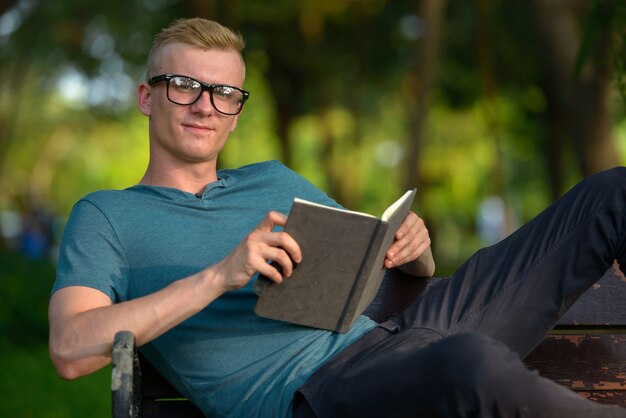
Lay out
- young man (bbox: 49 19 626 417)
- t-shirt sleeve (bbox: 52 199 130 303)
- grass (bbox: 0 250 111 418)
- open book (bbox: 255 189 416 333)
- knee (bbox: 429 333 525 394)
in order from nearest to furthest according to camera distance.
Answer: knee (bbox: 429 333 525 394) → young man (bbox: 49 19 626 417) → open book (bbox: 255 189 416 333) → t-shirt sleeve (bbox: 52 199 130 303) → grass (bbox: 0 250 111 418)

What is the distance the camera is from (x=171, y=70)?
352 cm

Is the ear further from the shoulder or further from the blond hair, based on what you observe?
the shoulder

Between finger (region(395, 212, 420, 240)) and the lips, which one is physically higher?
the lips

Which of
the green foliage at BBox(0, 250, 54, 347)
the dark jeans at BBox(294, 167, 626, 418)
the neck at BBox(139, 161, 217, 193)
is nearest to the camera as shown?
the dark jeans at BBox(294, 167, 626, 418)

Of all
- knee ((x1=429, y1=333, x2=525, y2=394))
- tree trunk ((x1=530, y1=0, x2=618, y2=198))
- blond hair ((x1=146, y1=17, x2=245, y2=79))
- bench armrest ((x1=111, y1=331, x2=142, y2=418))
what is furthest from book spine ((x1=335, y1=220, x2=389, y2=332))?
tree trunk ((x1=530, y1=0, x2=618, y2=198))

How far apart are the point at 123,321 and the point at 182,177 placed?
2.85 ft

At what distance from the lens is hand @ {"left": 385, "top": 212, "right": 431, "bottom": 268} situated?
333 centimetres

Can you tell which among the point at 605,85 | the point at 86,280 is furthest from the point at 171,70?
the point at 605,85

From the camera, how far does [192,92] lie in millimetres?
3514

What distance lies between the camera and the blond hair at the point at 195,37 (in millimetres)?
3518

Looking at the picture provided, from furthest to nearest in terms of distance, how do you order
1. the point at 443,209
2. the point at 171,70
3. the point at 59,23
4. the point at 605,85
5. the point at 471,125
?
the point at 443,209 → the point at 471,125 → the point at 59,23 → the point at 605,85 → the point at 171,70

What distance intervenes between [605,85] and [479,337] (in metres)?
5.77

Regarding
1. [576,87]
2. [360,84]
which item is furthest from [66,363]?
[360,84]

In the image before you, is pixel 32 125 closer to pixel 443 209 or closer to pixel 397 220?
pixel 443 209
